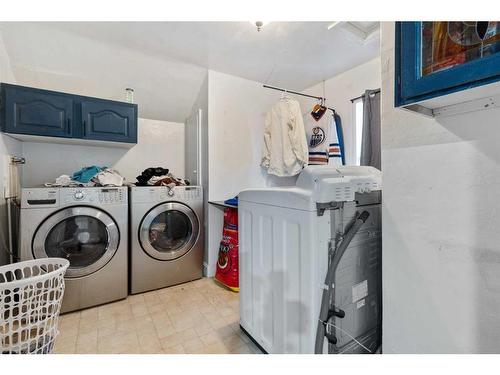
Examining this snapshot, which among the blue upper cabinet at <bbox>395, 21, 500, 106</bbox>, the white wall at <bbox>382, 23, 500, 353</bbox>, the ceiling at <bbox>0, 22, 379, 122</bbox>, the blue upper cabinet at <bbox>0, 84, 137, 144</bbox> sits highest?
the ceiling at <bbox>0, 22, 379, 122</bbox>

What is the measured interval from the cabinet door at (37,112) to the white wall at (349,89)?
2729 mm

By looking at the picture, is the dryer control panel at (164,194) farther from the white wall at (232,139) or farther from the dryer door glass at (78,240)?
the dryer door glass at (78,240)

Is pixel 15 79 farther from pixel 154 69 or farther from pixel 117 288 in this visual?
pixel 117 288

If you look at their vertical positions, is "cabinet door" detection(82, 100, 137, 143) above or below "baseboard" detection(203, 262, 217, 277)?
above

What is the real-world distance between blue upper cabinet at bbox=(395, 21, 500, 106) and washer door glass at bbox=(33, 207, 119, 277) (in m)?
2.22

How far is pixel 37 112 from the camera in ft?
Answer: 6.28

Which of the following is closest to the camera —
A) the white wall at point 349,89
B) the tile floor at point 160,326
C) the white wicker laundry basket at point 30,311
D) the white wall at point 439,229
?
the white wall at point 439,229

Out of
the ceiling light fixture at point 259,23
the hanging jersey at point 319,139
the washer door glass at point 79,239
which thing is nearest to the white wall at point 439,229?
the ceiling light fixture at point 259,23

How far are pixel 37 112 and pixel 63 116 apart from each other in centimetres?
17

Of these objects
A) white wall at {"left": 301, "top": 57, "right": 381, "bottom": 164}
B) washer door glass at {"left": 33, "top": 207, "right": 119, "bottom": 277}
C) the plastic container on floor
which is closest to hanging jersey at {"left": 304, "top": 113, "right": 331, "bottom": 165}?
white wall at {"left": 301, "top": 57, "right": 381, "bottom": 164}

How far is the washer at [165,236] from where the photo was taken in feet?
6.86

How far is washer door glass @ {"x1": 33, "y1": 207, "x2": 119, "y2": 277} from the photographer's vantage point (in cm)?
173

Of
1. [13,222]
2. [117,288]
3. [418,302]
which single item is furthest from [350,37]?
[13,222]

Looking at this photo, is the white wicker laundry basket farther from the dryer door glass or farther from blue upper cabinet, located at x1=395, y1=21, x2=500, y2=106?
blue upper cabinet, located at x1=395, y1=21, x2=500, y2=106
